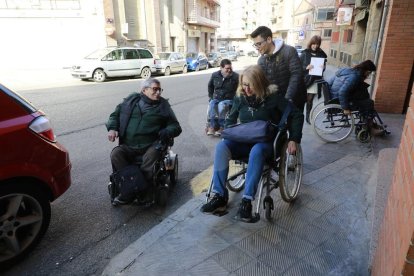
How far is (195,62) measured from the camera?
24062mm

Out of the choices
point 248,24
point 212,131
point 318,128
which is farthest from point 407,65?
point 248,24

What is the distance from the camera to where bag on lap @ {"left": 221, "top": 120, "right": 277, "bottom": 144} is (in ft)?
10.2

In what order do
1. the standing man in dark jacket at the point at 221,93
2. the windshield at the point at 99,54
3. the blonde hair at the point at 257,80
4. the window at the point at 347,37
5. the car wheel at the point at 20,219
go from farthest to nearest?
the window at the point at 347,37 → the windshield at the point at 99,54 → the standing man in dark jacket at the point at 221,93 → the blonde hair at the point at 257,80 → the car wheel at the point at 20,219

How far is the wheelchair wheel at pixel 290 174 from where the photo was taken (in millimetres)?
3260

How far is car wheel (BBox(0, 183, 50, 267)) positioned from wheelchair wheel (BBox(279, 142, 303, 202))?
2213 millimetres

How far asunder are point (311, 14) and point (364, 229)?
41.5 metres

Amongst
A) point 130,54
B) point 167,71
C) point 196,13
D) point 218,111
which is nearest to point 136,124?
point 218,111

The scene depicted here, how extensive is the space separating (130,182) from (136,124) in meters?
0.70

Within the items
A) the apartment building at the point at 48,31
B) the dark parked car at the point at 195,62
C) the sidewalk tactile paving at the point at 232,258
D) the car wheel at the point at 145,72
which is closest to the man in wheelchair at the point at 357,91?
the sidewalk tactile paving at the point at 232,258

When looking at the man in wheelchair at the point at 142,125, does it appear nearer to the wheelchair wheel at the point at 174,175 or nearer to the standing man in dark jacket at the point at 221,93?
the wheelchair wheel at the point at 174,175

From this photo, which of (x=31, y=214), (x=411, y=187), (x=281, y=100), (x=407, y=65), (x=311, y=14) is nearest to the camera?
(x=411, y=187)

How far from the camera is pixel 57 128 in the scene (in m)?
6.87

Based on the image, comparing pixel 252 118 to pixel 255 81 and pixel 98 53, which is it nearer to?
pixel 255 81

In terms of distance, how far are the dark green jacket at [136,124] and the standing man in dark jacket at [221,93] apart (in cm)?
283
